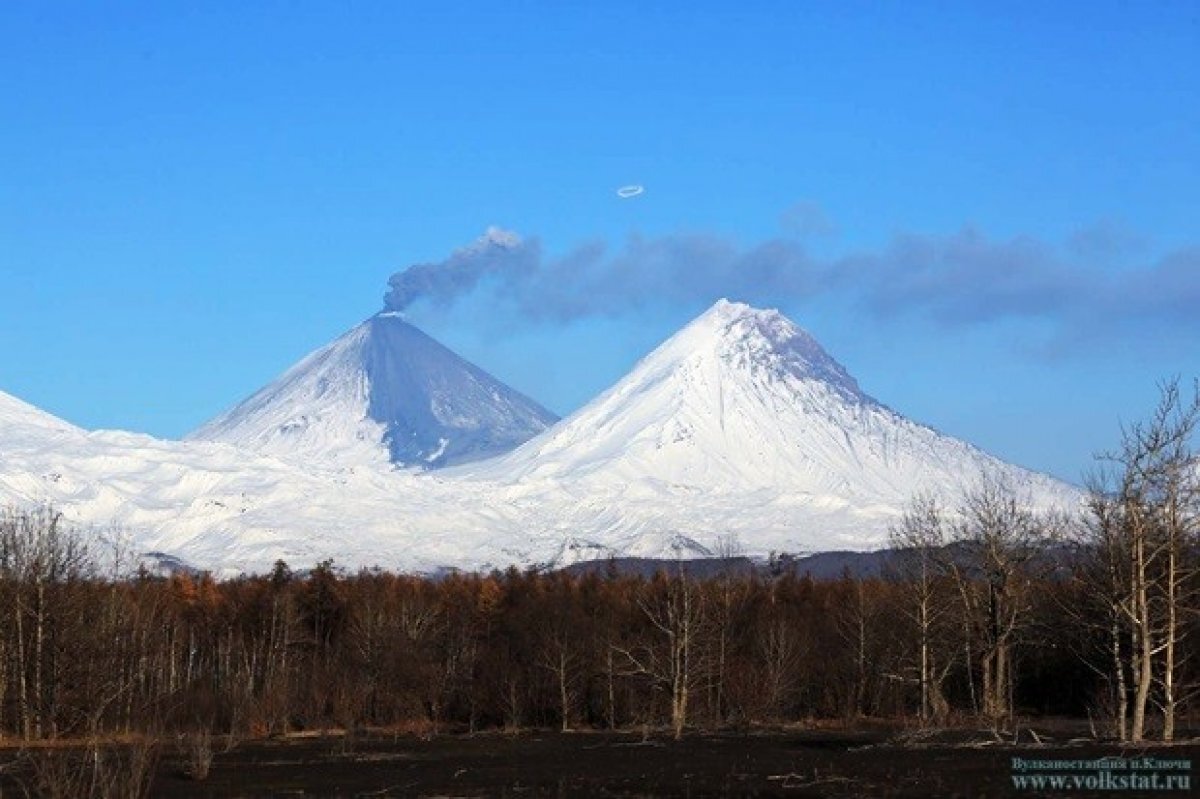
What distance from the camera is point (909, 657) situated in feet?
215

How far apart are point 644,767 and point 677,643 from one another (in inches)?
874

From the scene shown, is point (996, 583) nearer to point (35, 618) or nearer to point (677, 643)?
point (677, 643)

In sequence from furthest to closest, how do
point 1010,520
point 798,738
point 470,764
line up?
1. point 1010,520
2. point 798,738
3. point 470,764

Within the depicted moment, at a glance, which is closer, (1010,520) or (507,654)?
(1010,520)

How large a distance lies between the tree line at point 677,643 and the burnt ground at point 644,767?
295cm

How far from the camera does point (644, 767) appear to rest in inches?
1620

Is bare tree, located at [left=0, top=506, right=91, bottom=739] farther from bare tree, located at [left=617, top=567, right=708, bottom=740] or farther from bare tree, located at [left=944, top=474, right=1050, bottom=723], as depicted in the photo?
bare tree, located at [left=944, top=474, right=1050, bottom=723]

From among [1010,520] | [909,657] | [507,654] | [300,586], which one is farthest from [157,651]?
[1010,520]

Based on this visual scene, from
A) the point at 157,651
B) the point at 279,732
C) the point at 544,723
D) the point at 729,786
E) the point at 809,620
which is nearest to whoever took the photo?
the point at 729,786

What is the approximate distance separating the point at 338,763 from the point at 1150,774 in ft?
75.5

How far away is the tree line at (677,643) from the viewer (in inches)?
1842

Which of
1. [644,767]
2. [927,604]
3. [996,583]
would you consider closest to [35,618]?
[644,767]

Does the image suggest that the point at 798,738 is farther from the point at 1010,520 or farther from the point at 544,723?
the point at 544,723

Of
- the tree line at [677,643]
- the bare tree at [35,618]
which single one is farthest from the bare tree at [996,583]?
the bare tree at [35,618]
